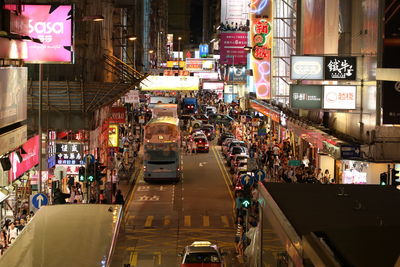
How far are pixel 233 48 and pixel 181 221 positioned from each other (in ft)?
158

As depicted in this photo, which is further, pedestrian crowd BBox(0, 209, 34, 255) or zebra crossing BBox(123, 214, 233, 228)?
zebra crossing BBox(123, 214, 233, 228)

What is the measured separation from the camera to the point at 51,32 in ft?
72.1

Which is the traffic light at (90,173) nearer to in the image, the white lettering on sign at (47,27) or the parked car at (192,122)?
the white lettering on sign at (47,27)

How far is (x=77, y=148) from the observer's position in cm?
2864

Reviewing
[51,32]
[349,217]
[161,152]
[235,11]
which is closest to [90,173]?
[51,32]

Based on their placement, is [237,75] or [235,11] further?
[235,11]

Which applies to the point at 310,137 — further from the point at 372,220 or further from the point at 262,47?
the point at 372,220

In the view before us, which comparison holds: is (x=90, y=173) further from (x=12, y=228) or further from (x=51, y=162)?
(x=12, y=228)

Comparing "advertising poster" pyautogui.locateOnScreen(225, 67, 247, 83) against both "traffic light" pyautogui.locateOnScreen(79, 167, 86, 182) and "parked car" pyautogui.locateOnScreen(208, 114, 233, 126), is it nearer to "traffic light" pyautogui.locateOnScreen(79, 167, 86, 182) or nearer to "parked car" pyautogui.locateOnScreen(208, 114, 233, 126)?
"parked car" pyautogui.locateOnScreen(208, 114, 233, 126)

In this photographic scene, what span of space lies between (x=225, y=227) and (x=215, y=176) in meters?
14.7

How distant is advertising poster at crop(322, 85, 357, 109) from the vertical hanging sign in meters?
20.8

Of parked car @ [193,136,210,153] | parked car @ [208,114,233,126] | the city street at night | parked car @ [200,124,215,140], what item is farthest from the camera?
parked car @ [208,114,233,126]

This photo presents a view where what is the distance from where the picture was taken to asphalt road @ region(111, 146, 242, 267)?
894 inches

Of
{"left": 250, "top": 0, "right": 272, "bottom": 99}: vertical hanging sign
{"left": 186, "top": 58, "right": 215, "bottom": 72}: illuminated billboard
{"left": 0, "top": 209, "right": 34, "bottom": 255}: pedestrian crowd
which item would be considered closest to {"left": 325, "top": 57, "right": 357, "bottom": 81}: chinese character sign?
{"left": 0, "top": 209, "right": 34, "bottom": 255}: pedestrian crowd
